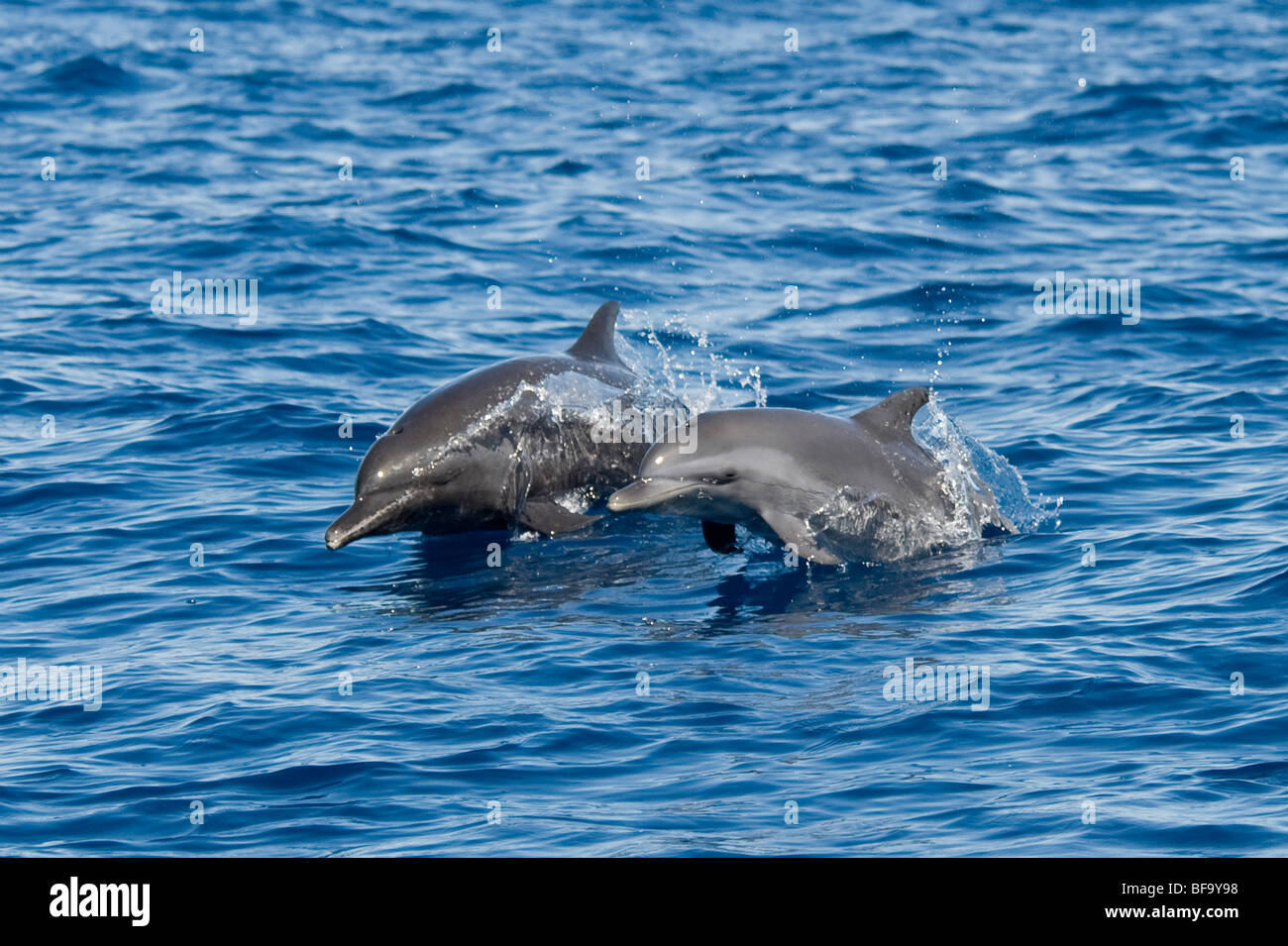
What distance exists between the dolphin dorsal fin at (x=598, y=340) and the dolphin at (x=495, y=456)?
2 centimetres

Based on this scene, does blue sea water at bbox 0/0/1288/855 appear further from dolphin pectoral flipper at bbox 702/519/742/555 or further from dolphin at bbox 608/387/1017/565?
dolphin at bbox 608/387/1017/565

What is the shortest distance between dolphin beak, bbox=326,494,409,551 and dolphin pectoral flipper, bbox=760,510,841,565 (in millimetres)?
2857

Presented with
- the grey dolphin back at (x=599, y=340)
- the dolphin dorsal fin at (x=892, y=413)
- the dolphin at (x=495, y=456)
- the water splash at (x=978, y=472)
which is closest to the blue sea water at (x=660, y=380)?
the water splash at (x=978, y=472)

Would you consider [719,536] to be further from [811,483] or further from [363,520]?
[363,520]

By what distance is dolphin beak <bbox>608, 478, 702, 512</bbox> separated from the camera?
12.1m

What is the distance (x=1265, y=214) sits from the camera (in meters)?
23.6

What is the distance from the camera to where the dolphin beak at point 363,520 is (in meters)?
12.8

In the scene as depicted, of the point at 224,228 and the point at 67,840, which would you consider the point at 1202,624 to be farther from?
the point at 224,228

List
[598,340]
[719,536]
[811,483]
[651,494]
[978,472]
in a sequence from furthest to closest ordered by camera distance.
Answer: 1. [598,340]
2. [978,472]
3. [719,536]
4. [811,483]
5. [651,494]

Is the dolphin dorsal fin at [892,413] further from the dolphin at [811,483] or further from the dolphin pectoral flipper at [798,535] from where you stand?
the dolphin pectoral flipper at [798,535]

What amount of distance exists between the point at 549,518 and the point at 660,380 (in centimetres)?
322

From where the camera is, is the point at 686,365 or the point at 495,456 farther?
the point at 686,365

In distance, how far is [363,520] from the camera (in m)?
13.0

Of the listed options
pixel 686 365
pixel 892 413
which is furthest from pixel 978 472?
pixel 686 365
